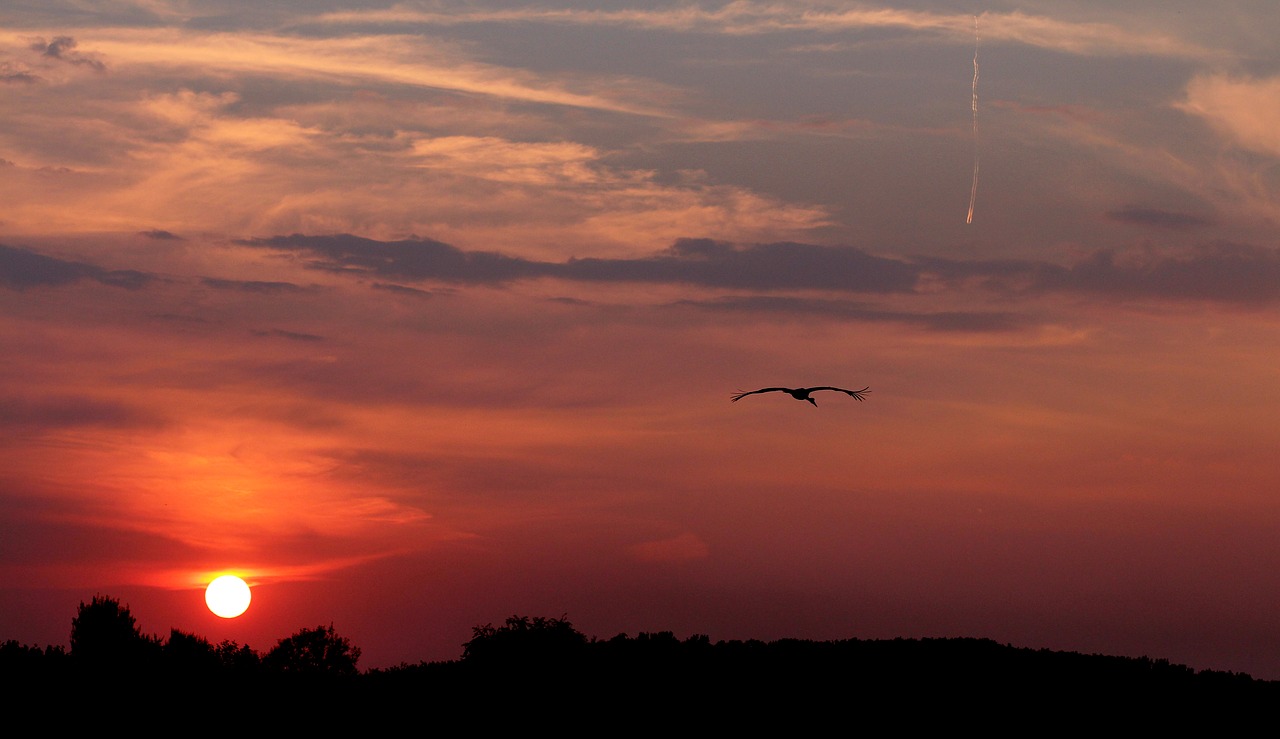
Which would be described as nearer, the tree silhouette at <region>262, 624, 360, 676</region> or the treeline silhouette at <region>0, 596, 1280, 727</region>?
the treeline silhouette at <region>0, 596, 1280, 727</region>

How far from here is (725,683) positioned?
6744 cm

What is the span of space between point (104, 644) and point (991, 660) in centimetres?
6881

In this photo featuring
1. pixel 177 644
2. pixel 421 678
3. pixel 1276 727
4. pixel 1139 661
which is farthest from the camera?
pixel 177 644

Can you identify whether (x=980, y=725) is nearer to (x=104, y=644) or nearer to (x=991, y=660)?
(x=991, y=660)

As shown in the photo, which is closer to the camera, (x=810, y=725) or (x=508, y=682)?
(x=810, y=725)

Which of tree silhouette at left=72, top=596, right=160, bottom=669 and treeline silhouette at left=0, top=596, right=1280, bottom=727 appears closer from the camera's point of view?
treeline silhouette at left=0, top=596, right=1280, bottom=727

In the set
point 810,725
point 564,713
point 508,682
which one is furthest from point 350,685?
point 810,725

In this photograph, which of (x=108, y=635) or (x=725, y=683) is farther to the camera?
(x=108, y=635)

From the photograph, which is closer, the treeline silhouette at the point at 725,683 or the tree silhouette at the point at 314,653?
the treeline silhouette at the point at 725,683

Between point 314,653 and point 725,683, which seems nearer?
point 725,683

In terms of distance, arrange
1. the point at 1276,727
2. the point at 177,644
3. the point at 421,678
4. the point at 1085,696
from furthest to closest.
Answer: the point at 177,644, the point at 421,678, the point at 1085,696, the point at 1276,727

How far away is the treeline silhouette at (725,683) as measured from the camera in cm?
6225

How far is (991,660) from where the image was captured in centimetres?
6775

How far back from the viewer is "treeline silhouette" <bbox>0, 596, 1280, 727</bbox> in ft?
204
